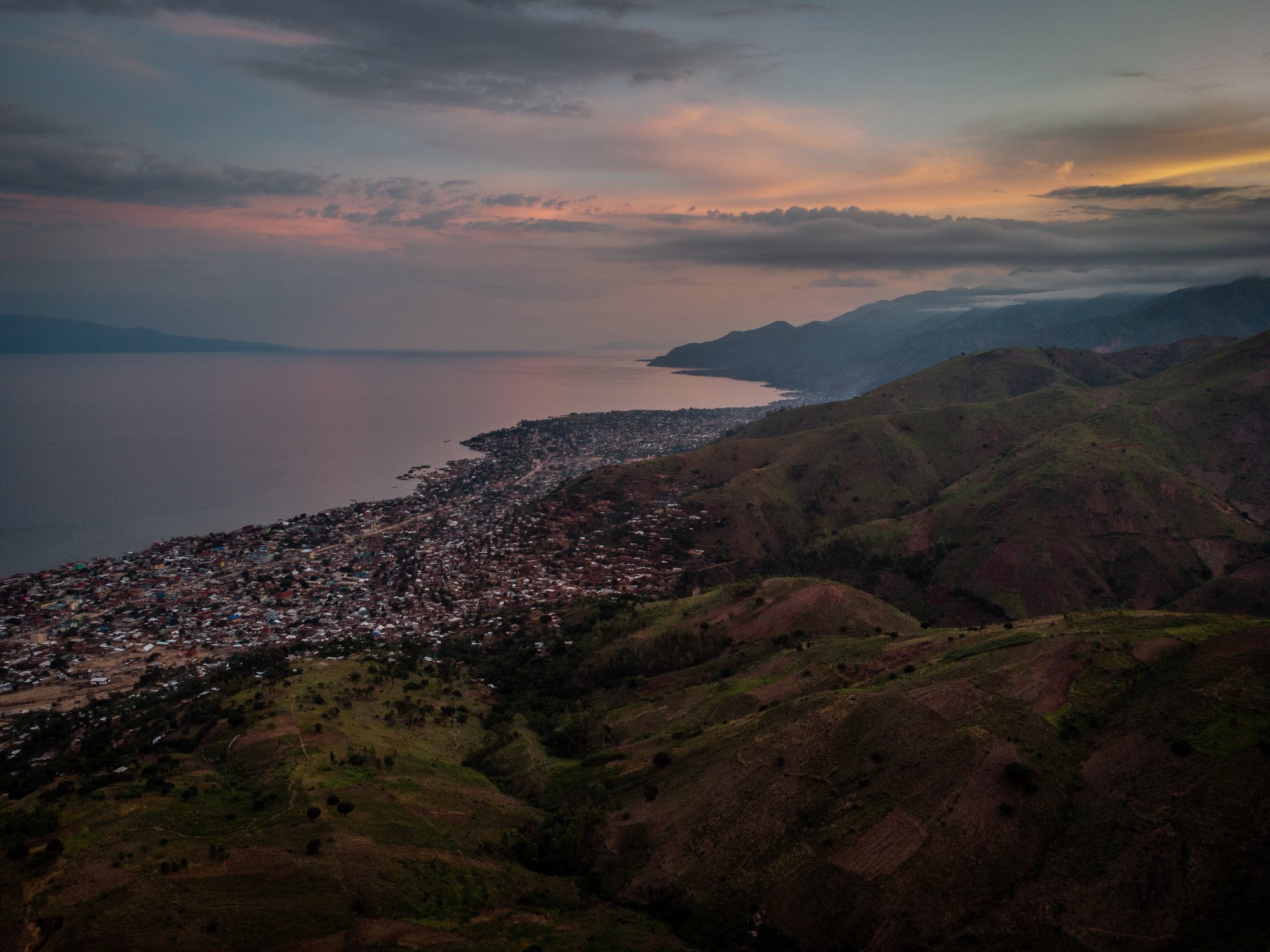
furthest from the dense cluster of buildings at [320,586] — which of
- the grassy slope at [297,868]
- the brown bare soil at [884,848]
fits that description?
the brown bare soil at [884,848]

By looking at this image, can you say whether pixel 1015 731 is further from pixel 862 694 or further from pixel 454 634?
pixel 454 634

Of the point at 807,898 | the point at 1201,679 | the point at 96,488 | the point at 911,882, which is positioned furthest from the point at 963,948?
the point at 96,488

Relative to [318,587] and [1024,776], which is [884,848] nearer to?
[1024,776]

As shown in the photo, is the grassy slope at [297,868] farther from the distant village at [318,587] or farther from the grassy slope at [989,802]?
the distant village at [318,587]

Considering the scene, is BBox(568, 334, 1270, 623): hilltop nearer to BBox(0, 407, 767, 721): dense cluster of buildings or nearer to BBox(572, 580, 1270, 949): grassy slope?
BBox(0, 407, 767, 721): dense cluster of buildings

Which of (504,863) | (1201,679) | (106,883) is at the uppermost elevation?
(1201,679)
